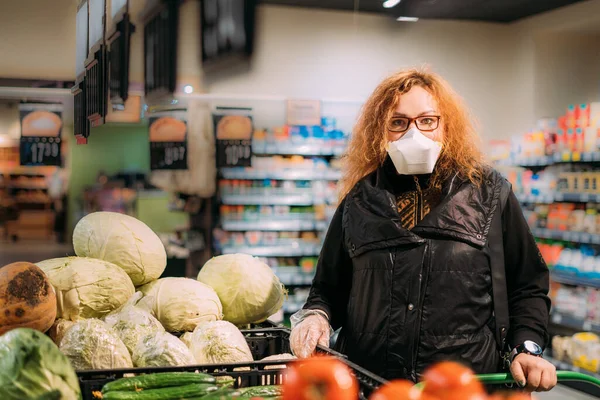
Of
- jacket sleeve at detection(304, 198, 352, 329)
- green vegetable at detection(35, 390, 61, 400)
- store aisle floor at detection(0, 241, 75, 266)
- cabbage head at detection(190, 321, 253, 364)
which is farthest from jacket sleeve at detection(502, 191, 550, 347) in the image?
store aisle floor at detection(0, 241, 75, 266)

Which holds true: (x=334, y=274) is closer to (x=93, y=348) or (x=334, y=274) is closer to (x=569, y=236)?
(x=93, y=348)

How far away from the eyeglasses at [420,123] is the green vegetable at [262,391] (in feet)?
3.43

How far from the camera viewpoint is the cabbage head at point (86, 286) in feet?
5.75

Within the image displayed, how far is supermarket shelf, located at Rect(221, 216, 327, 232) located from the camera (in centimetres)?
668

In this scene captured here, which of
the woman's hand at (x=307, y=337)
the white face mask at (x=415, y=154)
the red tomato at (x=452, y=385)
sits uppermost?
the white face mask at (x=415, y=154)

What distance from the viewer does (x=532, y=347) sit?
180 centimetres

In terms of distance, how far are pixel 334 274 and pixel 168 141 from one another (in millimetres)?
3497

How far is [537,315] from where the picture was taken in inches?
74.9

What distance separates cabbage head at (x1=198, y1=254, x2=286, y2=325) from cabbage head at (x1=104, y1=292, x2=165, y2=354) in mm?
325

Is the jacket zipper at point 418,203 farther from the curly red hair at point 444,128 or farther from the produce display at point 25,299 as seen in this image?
the produce display at point 25,299

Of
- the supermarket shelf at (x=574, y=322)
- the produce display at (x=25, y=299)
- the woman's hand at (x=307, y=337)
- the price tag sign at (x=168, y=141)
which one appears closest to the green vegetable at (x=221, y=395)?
the woman's hand at (x=307, y=337)

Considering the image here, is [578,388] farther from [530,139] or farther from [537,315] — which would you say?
[537,315]

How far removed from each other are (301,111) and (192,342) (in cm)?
545

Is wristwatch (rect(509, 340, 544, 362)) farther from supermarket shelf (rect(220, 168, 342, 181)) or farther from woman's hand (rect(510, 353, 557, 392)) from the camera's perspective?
supermarket shelf (rect(220, 168, 342, 181))
